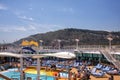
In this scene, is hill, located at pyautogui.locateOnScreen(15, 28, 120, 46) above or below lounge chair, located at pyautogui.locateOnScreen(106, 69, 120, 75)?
above

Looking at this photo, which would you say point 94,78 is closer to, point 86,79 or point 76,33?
point 86,79

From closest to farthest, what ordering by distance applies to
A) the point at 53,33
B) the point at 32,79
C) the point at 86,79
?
the point at 32,79 → the point at 86,79 → the point at 53,33

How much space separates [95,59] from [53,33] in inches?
3407

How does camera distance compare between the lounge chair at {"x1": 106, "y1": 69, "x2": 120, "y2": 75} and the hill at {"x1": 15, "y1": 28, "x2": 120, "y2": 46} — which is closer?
the lounge chair at {"x1": 106, "y1": 69, "x2": 120, "y2": 75}

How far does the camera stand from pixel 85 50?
28.4 metres

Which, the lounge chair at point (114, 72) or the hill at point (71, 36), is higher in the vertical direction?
the hill at point (71, 36)

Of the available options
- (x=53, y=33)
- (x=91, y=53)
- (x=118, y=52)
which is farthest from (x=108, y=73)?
(x=53, y=33)

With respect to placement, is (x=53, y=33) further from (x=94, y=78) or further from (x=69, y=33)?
(x=94, y=78)

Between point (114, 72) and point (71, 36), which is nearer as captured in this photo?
point (114, 72)

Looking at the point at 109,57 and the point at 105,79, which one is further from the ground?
the point at 109,57

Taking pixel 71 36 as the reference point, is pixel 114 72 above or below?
below

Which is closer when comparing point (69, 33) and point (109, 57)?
point (109, 57)

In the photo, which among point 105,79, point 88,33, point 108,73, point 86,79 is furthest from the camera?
point 88,33

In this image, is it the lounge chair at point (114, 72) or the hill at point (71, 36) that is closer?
the lounge chair at point (114, 72)
